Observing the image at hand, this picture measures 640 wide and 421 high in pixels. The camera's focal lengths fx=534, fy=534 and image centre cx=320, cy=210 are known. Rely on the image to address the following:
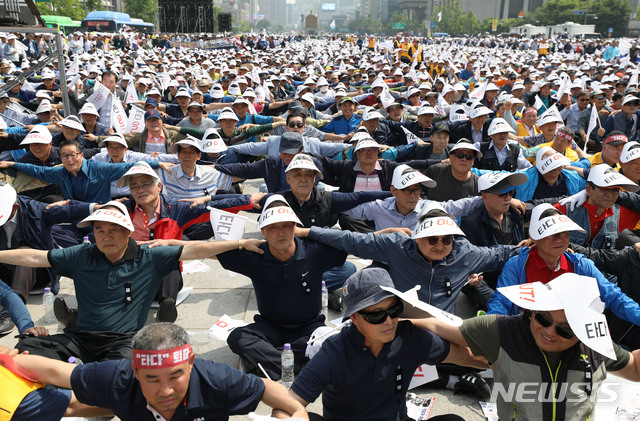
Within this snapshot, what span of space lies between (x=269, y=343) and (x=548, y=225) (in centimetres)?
256

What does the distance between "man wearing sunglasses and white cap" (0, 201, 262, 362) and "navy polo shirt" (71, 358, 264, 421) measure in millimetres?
1231

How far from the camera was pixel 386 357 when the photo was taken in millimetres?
3254

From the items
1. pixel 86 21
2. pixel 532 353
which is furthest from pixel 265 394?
pixel 86 21

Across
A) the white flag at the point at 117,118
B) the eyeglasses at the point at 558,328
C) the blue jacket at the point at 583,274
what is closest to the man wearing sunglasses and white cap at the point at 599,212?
the blue jacket at the point at 583,274

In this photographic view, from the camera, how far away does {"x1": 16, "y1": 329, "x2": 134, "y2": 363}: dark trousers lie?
4211 mm

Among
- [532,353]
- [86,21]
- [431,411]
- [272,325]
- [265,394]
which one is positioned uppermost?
[86,21]

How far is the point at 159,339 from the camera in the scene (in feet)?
9.60

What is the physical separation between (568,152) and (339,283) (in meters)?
4.42

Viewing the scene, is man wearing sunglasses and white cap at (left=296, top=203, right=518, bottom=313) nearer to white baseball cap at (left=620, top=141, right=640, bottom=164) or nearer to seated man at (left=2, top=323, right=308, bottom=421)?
seated man at (left=2, top=323, right=308, bottom=421)

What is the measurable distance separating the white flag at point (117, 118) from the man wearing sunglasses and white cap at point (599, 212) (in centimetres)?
789

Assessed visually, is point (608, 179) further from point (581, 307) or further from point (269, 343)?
point (269, 343)

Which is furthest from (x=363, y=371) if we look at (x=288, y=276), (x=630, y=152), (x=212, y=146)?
(x=212, y=146)

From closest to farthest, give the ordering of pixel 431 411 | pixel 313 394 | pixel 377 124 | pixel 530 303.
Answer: pixel 530 303, pixel 313 394, pixel 431 411, pixel 377 124

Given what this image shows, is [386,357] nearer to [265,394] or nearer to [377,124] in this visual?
[265,394]
